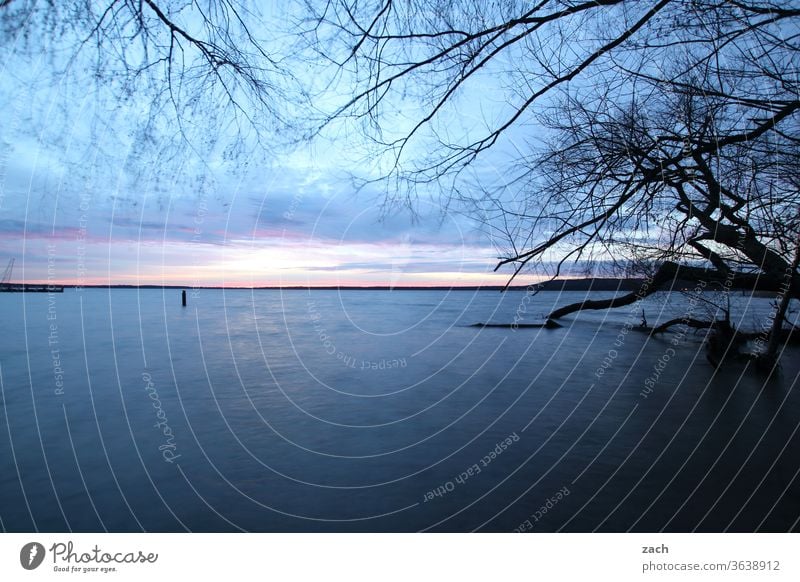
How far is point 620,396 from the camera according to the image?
31.6 feet

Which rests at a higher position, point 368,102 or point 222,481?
point 368,102

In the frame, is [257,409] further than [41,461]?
Yes

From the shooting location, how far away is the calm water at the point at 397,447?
449 cm

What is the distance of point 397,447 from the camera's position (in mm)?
6516

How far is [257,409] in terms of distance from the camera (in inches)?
347

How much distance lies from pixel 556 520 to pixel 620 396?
Result: 6249 mm

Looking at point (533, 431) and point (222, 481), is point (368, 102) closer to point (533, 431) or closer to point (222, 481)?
point (222, 481)

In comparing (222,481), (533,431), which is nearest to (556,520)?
(533,431)

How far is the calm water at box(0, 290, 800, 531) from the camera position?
4.49m
